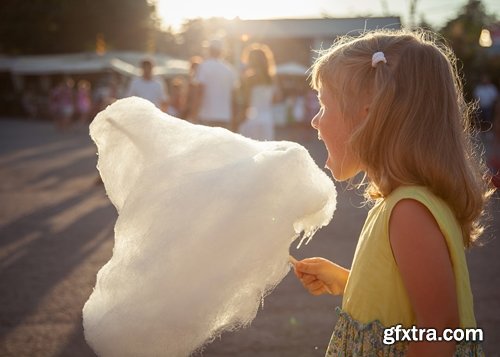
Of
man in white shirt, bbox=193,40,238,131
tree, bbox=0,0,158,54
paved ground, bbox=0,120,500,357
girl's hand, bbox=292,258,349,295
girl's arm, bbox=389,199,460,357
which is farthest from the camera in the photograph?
tree, bbox=0,0,158,54

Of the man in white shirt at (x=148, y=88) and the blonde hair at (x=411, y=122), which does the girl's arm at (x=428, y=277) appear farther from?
the man in white shirt at (x=148, y=88)

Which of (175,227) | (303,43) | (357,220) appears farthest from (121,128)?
(303,43)

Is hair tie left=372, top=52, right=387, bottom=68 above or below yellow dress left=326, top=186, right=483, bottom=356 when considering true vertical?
above

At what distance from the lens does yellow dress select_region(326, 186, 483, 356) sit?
1395 millimetres

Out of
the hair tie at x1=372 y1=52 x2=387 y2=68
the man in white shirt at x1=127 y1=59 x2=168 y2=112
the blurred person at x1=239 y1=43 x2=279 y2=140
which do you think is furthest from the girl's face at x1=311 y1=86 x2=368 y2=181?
the man in white shirt at x1=127 y1=59 x2=168 y2=112

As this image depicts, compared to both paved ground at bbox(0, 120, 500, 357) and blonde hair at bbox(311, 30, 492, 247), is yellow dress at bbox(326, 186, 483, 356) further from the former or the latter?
paved ground at bbox(0, 120, 500, 357)

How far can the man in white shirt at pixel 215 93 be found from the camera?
23.8ft

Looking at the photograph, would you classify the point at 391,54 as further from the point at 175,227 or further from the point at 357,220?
the point at 357,220

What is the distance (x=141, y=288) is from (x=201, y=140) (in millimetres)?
452

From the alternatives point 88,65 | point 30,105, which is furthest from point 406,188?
point 30,105

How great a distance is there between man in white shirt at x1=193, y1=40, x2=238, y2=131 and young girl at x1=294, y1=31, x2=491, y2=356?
5744mm

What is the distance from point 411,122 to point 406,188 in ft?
0.53

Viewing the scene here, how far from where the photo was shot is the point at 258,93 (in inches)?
273

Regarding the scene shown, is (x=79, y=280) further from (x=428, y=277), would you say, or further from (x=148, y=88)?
(x=148, y=88)
